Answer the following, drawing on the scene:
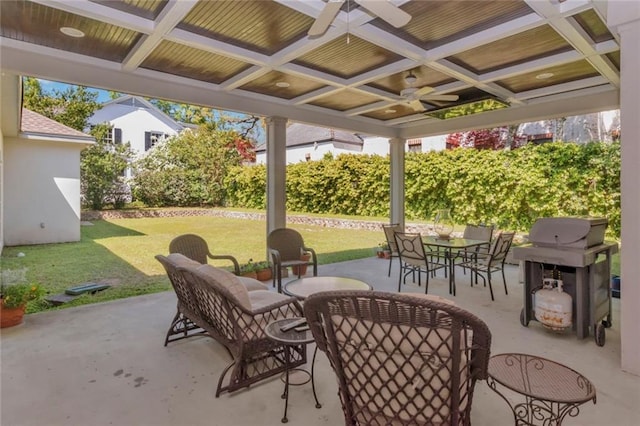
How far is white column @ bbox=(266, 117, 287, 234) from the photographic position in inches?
244

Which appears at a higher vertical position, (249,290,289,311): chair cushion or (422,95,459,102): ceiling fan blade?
(422,95,459,102): ceiling fan blade

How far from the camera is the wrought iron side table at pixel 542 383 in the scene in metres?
1.68

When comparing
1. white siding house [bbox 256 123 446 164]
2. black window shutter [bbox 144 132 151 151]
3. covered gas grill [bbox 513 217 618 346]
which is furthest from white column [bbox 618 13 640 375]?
black window shutter [bbox 144 132 151 151]

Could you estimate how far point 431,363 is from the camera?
1529 mm

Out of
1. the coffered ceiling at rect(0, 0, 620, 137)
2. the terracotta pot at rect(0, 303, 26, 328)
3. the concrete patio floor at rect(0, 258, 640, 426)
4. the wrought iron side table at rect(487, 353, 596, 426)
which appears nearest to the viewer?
the wrought iron side table at rect(487, 353, 596, 426)

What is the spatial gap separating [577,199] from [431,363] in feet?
27.6

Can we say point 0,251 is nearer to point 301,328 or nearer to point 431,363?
point 301,328

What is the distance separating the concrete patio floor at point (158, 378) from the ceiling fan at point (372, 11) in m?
2.75

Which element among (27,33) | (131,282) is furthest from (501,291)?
(27,33)

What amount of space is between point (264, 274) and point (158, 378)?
323 centimetres

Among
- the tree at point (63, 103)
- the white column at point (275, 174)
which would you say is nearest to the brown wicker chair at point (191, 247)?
the white column at point (275, 174)

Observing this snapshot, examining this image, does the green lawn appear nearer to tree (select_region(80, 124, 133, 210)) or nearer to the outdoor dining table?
tree (select_region(80, 124, 133, 210))

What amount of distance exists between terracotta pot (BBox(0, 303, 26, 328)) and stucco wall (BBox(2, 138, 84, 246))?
6.49 meters

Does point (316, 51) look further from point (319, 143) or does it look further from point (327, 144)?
point (319, 143)
